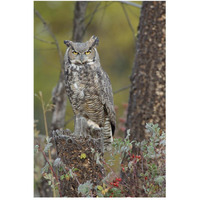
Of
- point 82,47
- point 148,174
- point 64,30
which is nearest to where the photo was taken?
point 148,174

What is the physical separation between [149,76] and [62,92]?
1.35m

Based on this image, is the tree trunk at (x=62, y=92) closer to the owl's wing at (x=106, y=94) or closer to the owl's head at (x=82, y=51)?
the owl's wing at (x=106, y=94)

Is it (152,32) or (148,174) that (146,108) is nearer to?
(152,32)

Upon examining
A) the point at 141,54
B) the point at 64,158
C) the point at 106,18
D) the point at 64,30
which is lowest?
the point at 64,158

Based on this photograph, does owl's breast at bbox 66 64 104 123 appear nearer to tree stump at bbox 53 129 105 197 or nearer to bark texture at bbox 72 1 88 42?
tree stump at bbox 53 129 105 197

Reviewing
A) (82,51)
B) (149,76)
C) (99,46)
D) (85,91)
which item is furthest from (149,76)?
(99,46)

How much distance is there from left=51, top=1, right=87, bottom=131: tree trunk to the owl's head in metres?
1.82

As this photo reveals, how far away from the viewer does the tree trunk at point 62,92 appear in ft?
15.9

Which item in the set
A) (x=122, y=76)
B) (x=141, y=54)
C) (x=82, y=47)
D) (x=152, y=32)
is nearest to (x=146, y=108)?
(x=141, y=54)

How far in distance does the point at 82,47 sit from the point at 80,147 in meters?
0.88

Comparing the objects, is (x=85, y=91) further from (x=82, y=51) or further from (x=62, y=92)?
(x=62, y=92)

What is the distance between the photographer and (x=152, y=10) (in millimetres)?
4219

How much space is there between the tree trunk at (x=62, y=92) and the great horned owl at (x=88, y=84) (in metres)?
1.57

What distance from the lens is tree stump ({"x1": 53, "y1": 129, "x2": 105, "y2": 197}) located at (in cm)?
225
